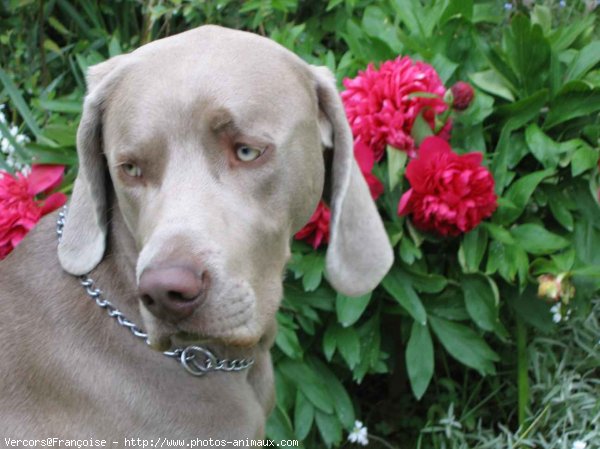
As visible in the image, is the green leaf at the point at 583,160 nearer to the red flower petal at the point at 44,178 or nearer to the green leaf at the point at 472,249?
the green leaf at the point at 472,249

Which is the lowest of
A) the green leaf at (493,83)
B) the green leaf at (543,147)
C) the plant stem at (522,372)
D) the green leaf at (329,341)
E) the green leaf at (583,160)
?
the plant stem at (522,372)

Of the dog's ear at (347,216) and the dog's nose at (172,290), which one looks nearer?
the dog's nose at (172,290)

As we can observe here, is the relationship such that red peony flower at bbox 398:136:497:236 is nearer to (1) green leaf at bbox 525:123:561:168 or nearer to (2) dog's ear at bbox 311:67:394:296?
(1) green leaf at bbox 525:123:561:168

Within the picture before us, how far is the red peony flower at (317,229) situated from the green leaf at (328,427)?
66 cm

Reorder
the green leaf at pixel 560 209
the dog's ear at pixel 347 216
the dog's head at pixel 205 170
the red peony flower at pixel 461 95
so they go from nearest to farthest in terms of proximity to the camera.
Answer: the dog's head at pixel 205 170
the dog's ear at pixel 347 216
the red peony flower at pixel 461 95
the green leaf at pixel 560 209

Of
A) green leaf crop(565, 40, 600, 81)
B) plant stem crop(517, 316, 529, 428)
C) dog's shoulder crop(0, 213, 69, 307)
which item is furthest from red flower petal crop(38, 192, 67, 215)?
green leaf crop(565, 40, 600, 81)

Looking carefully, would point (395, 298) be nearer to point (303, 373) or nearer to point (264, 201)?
point (303, 373)

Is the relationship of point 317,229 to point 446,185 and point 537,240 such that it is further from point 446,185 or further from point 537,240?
point 537,240

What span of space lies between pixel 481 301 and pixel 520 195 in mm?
416

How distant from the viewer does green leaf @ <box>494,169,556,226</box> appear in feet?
11.2

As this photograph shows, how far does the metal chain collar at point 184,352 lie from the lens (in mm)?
2465

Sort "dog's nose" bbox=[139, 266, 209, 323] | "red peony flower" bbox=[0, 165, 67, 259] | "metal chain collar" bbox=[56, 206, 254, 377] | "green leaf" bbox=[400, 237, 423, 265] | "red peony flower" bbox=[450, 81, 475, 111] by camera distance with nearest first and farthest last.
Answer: "dog's nose" bbox=[139, 266, 209, 323] → "metal chain collar" bbox=[56, 206, 254, 377] → "red peony flower" bbox=[0, 165, 67, 259] → "green leaf" bbox=[400, 237, 423, 265] → "red peony flower" bbox=[450, 81, 475, 111]

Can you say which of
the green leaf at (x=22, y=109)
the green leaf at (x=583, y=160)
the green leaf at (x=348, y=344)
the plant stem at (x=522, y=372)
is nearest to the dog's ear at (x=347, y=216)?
the green leaf at (x=348, y=344)

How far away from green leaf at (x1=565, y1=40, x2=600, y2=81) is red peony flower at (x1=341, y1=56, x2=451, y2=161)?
22.1 inches
